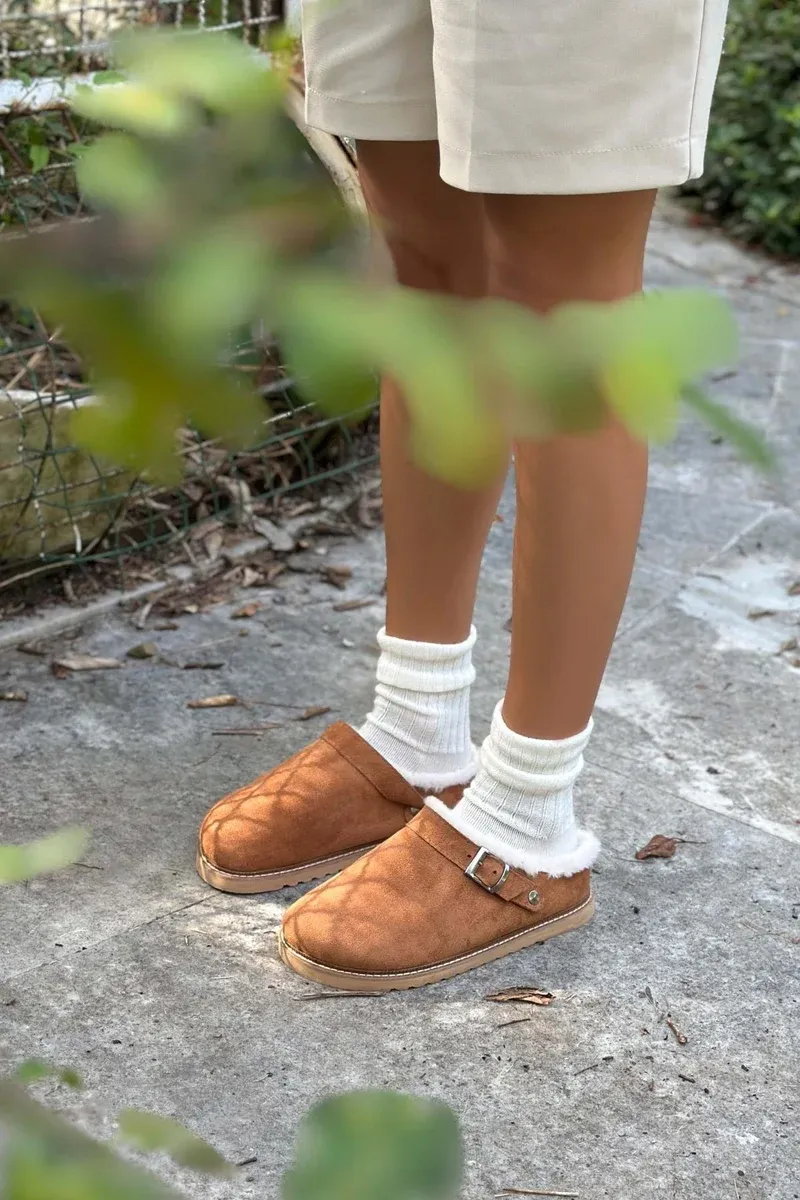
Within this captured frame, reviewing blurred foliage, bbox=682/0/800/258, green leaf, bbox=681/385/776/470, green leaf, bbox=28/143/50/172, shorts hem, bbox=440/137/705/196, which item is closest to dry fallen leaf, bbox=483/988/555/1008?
shorts hem, bbox=440/137/705/196

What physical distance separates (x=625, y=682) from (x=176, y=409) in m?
1.77

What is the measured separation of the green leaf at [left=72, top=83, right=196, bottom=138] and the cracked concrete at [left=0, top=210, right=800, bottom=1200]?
0.64 meters

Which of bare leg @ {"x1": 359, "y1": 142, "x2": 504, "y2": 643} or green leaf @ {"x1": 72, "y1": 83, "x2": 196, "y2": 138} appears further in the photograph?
bare leg @ {"x1": 359, "y1": 142, "x2": 504, "y2": 643}

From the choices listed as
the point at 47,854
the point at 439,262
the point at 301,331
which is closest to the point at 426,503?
the point at 439,262

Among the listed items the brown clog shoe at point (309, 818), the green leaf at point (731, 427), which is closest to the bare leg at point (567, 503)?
the brown clog shoe at point (309, 818)

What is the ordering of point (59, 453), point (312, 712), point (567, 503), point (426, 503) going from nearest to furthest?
point (567, 503)
point (426, 503)
point (312, 712)
point (59, 453)

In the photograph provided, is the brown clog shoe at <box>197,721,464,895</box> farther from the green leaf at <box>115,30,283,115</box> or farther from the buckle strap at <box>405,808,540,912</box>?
the green leaf at <box>115,30,283,115</box>

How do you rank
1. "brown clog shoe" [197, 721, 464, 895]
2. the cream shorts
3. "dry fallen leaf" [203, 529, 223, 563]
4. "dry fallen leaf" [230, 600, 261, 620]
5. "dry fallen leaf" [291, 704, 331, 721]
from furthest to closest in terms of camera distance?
"dry fallen leaf" [203, 529, 223, 563] → "dry fallen leaf" [230, 600, 261, 620] → "dry fallen leaf" [291, 704, 331, 721] → "brown clog shoe" [197, 721, 464, 895] → the cream shorts

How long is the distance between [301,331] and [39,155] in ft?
6.49

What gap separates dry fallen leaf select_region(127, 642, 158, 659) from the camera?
6.79 ft

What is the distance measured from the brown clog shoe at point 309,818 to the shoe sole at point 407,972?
116mm

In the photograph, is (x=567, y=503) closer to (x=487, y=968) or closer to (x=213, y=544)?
(x=487, y=968)

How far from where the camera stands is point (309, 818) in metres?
1.54

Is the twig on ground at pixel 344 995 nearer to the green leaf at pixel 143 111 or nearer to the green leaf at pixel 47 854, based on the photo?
the green leaf at pixel 47 854
